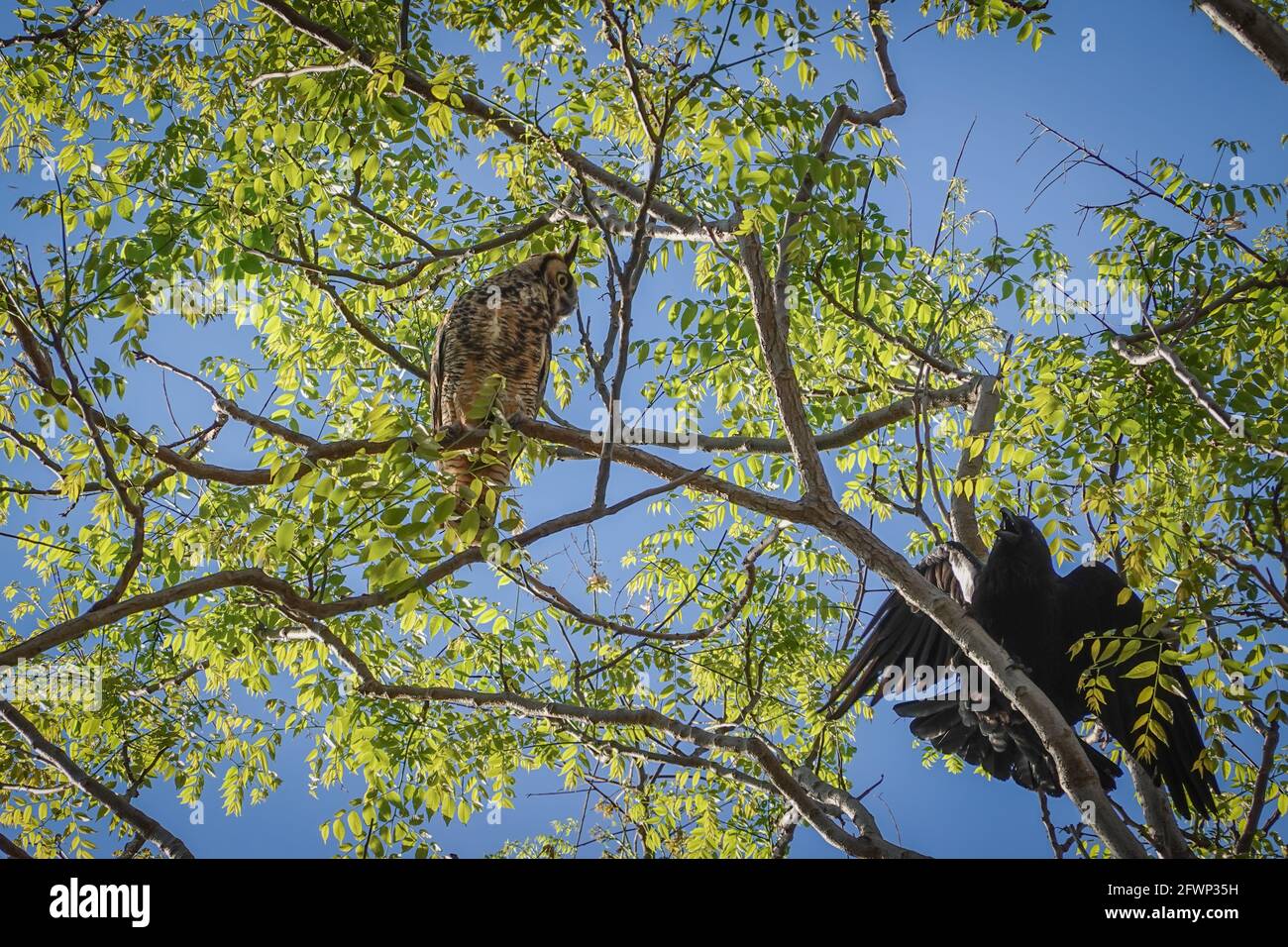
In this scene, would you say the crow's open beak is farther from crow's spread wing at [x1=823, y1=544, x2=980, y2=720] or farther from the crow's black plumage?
crow's spread wing at [x1=823, y1=544, x2=980, y2=720]

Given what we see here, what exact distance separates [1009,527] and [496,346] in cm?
226

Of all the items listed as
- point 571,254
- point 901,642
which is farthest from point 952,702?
point 571,254

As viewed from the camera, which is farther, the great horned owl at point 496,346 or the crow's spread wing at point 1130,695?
the great horned owl at point 496,346

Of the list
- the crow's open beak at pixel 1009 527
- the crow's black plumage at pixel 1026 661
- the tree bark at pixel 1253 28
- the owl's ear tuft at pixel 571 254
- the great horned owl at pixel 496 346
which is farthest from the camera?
Result: the owl's ear tuft at pixel 571 254

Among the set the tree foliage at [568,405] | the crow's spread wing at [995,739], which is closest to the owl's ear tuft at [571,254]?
the tree foliage at [568,405]

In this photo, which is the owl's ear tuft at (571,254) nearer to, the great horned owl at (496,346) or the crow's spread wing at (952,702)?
the great horned owl at (496,346)

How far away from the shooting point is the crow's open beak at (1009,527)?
11.1 ft

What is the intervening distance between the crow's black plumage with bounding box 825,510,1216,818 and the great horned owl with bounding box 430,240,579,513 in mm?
1782

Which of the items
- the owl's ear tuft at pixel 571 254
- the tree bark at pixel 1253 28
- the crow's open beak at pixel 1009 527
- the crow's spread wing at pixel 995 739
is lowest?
the crow's spread wing at pixel 995 739

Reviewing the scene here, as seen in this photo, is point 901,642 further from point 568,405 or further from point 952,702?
point 568,405

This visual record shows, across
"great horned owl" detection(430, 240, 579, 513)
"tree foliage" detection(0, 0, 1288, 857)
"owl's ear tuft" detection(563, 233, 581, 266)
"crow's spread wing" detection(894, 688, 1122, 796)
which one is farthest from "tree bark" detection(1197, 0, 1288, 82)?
"owl's ear tuft" detection(563, 233, 581, 266)

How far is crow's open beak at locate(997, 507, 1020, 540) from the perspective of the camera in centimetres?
338

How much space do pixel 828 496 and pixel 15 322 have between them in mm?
2257

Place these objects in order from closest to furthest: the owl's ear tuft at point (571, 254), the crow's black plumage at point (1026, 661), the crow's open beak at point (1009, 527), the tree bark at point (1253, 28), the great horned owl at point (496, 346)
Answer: the tree bark at point (1253, 28) < the crow's black plumage at point (1026, 661) < the crow's open beak at point (1009, 527) < the great horned owl at point (496, 346) < the owl's ear tuft at point (571, 254)
